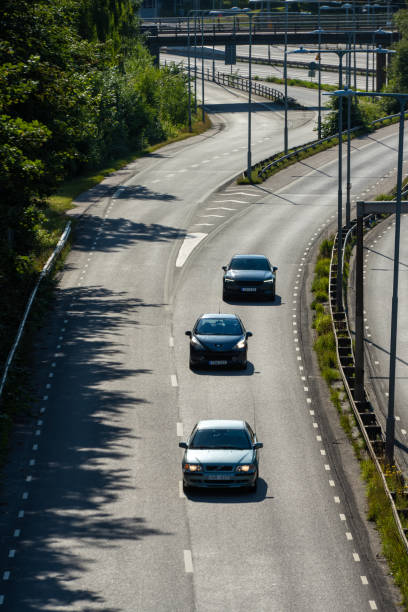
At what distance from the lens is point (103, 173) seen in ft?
231

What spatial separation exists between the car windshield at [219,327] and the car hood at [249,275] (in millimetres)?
7318

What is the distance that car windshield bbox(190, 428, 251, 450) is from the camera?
2395 cm

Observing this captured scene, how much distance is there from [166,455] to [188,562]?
631 centimetres

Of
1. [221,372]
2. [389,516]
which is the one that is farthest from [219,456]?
[221,372]

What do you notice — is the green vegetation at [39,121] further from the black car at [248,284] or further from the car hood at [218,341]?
the black car at [248,284]

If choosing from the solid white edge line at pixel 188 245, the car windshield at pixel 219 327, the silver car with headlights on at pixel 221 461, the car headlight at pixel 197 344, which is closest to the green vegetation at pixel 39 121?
the car headlight at pixel 197 344

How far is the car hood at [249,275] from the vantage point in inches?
1635

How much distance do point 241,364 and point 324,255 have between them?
1685 cm

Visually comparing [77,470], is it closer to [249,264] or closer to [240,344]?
[240,344]

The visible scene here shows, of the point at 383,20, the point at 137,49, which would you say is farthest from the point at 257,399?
the point at 383,20

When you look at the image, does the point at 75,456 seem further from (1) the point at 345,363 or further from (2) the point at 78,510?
(1) the point at 345,363

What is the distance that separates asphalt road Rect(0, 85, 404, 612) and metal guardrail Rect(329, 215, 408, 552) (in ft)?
2.79

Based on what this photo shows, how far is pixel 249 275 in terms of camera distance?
41.8 meters

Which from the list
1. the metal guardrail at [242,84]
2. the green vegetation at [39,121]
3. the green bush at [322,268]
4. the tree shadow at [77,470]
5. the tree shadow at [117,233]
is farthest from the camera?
the metal guardrail at [242,84]
